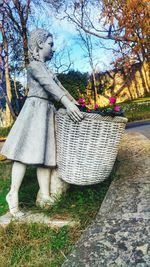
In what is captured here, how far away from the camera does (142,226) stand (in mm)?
2086

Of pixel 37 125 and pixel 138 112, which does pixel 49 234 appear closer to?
pixel 37 125

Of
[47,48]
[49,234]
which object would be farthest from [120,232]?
[47,48]

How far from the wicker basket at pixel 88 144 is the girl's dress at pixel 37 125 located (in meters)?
0.21

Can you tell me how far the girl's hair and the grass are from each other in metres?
1.39

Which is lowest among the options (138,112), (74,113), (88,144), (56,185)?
(56,185)

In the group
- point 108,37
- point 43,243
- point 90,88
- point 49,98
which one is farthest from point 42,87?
point 90,88

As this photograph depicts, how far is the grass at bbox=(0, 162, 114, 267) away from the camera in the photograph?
260 cm

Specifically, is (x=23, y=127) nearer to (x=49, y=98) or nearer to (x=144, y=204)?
(x=49, y=98)

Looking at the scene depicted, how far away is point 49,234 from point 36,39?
173 centimetres

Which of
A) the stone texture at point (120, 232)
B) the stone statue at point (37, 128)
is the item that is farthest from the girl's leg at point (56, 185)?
the stone texture at point (120, 232)

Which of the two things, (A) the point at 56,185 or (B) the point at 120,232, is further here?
(A) the point at 56,185

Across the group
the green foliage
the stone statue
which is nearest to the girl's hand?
the stone statue

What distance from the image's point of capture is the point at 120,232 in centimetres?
206

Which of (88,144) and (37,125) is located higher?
(37,125)
